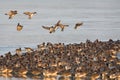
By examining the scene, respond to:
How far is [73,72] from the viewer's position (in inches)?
736

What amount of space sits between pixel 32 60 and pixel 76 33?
1004cm

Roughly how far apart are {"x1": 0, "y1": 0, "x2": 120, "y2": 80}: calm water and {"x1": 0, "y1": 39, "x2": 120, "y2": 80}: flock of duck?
3.61m

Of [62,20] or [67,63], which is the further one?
[62,20]

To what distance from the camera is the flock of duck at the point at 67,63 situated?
59.5 feet

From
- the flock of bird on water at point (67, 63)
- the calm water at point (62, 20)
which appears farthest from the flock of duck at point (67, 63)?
the calm water at point (62, 20)

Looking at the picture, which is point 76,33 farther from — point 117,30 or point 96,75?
point 96,75

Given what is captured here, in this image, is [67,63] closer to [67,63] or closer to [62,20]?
[67,63]

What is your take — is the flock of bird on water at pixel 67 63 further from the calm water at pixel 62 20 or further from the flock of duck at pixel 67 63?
the calm water at pixel 62 20

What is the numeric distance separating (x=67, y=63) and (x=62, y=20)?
50.8 ft

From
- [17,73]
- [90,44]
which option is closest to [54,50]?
[90,44]

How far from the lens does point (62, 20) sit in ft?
115

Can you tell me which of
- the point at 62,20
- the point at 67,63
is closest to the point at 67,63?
the point at 67,63

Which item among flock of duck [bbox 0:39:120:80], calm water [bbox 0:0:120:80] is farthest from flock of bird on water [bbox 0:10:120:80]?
calm water [bbox 0:0:120:80]

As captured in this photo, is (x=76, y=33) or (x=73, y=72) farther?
(x=76, y=33)
